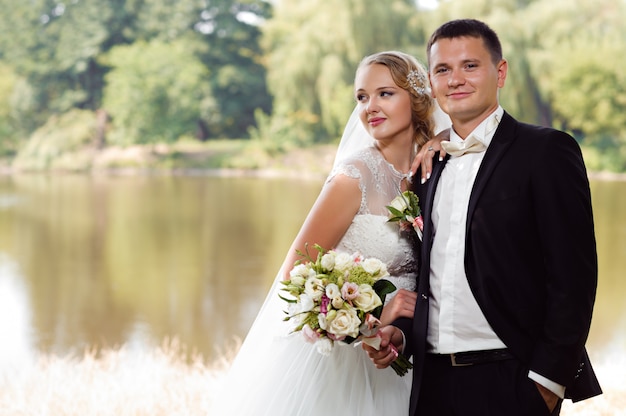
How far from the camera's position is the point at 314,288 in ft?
5.76

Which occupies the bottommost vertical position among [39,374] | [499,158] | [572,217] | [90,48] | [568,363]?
[39,374]

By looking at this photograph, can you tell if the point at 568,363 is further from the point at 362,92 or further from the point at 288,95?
the point at 288,95

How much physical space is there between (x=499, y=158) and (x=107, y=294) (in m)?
11.5

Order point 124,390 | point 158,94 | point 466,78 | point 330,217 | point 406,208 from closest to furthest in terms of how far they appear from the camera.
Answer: point 466,78 → point 406,208 → point 330,217 → point 124,390 → point 158,94

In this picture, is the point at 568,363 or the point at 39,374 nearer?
the point at 568,363

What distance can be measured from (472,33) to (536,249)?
0.48 m

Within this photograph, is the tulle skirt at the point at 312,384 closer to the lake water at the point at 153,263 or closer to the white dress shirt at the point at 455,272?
the white dress shirt at the point at 455,272

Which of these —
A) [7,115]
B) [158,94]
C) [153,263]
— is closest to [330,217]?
[153,263]

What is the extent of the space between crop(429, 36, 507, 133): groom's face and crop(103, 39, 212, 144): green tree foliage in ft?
92.0

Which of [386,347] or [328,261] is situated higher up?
[328,261]

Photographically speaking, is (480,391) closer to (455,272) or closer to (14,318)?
(455,272)

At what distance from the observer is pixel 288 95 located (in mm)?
25094

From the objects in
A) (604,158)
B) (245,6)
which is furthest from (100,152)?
(604,158)

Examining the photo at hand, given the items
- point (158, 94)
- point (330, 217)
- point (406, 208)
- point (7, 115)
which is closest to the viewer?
point (406, 208)
